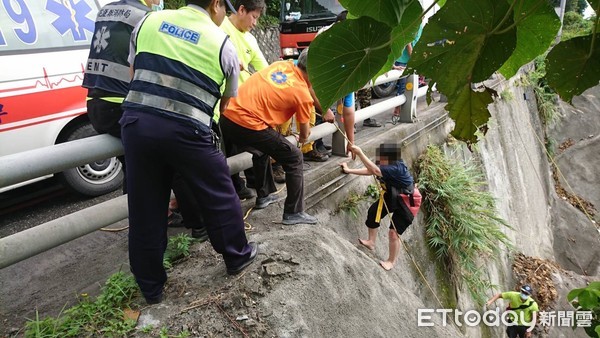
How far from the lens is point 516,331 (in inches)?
200

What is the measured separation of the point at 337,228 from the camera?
343cm

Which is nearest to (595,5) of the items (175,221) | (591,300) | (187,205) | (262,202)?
(591,300)

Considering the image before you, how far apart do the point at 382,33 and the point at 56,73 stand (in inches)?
128

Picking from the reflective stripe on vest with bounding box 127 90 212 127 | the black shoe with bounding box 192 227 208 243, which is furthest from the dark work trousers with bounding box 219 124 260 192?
the reflective stripe on vest with bounding box 127 90 212 127

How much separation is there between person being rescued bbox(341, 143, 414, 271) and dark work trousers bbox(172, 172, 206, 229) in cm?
156

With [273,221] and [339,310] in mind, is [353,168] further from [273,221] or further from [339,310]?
[339,310]

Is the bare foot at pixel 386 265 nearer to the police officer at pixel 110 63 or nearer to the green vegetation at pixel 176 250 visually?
the green vegetation at pixel 176 250

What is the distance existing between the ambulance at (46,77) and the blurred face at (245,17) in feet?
3.59

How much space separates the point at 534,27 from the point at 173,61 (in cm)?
148

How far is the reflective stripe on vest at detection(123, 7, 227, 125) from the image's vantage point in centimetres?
179

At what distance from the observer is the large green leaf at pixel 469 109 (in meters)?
0.81

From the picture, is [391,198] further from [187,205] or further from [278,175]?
[187,205]

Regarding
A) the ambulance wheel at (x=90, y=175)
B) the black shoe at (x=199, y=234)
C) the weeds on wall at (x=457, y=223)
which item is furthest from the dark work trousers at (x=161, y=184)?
the weeds on wall at (x=457, y=223)

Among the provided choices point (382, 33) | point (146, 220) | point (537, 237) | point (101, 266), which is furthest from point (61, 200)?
point (537, 237)
